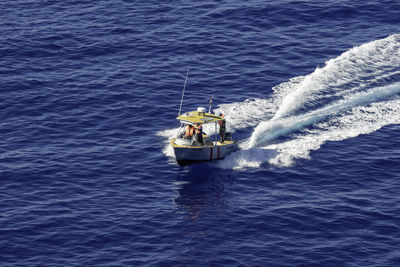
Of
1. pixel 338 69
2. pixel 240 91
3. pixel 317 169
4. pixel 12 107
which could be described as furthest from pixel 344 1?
pixel 12 107

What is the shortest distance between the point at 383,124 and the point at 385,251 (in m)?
22.2

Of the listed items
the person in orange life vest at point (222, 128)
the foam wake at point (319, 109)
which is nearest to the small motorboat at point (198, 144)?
the person in orange life vest at point (222, 128)

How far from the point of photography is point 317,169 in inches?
2504

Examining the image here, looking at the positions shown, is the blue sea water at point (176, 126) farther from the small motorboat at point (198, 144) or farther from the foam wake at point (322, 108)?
the small motorboat at point (198, 144)

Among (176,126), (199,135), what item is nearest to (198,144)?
(199,135)

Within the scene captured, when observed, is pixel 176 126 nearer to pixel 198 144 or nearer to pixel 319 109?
pixel 198 144

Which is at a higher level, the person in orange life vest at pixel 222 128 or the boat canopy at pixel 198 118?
the boat canopy at pixel 198 118

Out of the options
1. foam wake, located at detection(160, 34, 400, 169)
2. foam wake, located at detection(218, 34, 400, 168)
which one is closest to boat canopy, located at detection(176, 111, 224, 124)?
foam wake, located at detection(160, 34, 400, 169)

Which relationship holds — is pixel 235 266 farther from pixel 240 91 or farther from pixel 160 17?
pixel 160 17

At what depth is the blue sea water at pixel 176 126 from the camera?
2092 inches

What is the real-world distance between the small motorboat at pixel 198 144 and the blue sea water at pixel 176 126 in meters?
1.17

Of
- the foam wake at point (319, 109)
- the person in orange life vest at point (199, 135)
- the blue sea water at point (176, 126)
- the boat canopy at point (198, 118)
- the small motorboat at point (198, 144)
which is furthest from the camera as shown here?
the foam wake at point (319, 109)

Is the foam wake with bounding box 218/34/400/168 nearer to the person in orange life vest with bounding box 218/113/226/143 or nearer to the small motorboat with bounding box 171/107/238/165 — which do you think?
the small motorboat with bounding box 171/107/238/165

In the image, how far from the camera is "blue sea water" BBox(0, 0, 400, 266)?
53125 mm
